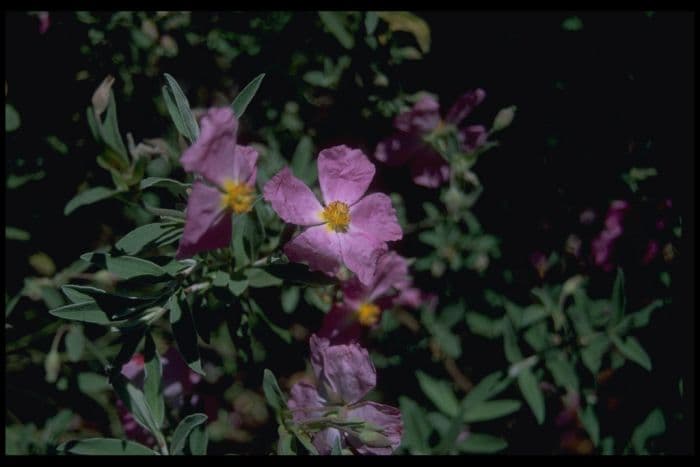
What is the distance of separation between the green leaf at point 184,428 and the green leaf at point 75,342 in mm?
505

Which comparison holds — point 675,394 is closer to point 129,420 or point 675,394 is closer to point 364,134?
point 364,134

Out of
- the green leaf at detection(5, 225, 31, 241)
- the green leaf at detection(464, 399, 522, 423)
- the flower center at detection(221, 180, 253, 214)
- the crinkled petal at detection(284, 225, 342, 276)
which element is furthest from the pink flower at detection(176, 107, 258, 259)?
the green leaf at detection(464, 399, 522, 423)

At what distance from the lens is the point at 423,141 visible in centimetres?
198

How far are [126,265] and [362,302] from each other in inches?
27.2

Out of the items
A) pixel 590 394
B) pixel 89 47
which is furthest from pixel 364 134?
pixel 590 394

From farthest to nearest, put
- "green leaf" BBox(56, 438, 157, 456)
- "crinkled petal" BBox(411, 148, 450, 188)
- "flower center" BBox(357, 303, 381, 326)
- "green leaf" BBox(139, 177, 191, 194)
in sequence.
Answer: "crinkled petal" BBox(411, 148, 450, 188) → "flower center" BBox(357, 303, 381, 326) → "green leaf" BBox(56, 438, 157, 456) → "green leaf" BBox(139, 177, 191, 194)

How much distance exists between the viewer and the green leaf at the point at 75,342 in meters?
1.75

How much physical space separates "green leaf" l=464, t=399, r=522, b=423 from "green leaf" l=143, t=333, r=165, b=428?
0.98 metres

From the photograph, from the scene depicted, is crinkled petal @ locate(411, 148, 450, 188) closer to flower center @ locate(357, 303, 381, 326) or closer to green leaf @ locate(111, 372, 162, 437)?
flower center @ locate(357, 303, 381, 326)

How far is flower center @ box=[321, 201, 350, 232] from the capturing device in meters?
1.36

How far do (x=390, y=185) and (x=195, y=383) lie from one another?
3.27 feet

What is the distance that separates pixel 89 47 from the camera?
1.91 metres

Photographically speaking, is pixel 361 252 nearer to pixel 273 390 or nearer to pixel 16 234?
pixel 273 390

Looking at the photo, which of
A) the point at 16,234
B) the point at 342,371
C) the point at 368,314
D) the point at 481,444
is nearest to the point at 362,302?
the point at 368,314
